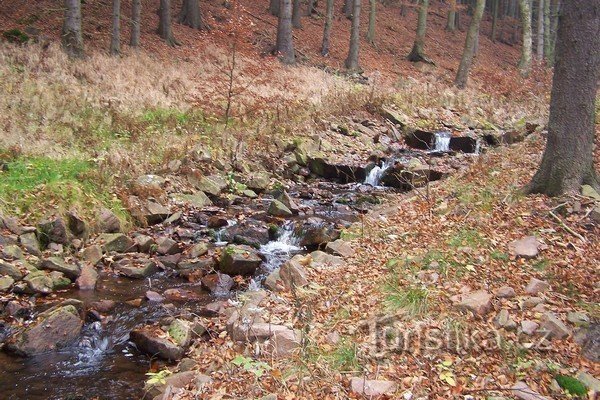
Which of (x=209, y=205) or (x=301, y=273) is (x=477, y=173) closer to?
(x=301, y=273)

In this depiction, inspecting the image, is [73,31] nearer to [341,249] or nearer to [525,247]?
[341,249]

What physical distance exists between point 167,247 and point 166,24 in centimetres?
1566

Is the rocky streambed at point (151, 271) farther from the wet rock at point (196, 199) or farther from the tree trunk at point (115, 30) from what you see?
the tree trunk at point (115, 30)

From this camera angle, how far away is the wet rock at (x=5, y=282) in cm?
725

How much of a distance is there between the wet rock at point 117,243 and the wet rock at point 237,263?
175cm

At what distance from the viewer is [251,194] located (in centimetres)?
1244

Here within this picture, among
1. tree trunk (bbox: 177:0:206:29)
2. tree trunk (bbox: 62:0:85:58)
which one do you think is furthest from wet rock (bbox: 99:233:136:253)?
tree trunk (bbox: 177:0:206:29)

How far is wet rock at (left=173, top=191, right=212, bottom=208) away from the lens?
1118 cm

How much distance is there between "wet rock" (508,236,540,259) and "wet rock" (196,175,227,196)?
7.16 m

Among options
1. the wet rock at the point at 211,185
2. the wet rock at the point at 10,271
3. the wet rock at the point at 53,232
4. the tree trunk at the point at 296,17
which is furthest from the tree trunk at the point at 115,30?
the tree trunk at the point at 296,17

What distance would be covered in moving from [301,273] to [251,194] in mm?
5500

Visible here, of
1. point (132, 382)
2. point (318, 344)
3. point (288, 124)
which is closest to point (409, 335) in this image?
point (318, 344)

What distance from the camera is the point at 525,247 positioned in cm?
636

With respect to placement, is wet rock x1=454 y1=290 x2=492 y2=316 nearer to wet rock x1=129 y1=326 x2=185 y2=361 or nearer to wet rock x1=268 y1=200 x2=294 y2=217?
wet rock x1=129 y1=326 x2=185 y2=361
